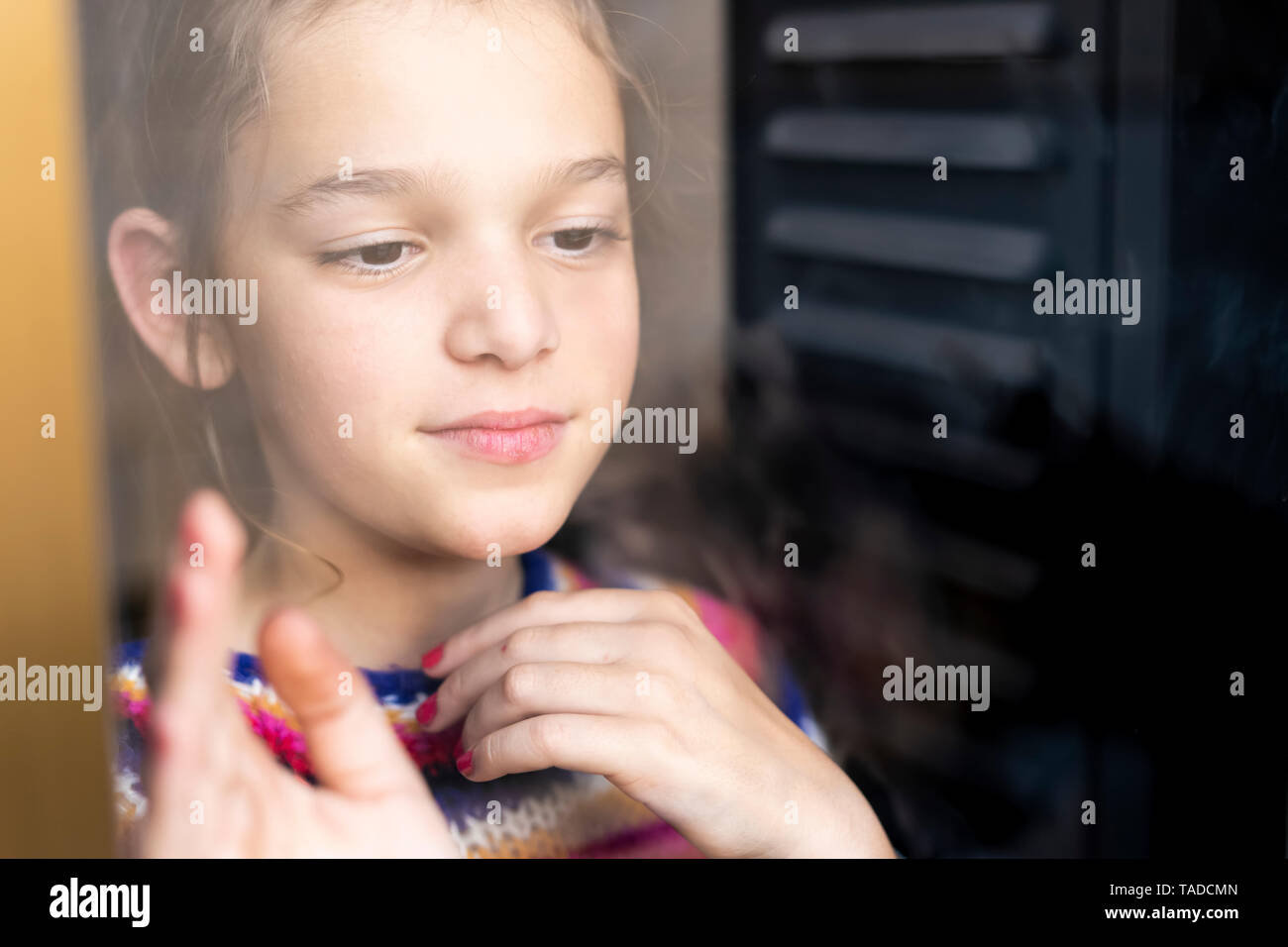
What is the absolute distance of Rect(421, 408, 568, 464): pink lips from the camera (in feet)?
3.26

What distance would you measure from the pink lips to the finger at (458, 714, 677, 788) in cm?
25

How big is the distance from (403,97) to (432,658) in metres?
0.52

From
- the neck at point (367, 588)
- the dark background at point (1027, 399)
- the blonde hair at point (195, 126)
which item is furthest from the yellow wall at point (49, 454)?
the dark background at point (1027, 399)

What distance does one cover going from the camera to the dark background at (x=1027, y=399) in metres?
1.06

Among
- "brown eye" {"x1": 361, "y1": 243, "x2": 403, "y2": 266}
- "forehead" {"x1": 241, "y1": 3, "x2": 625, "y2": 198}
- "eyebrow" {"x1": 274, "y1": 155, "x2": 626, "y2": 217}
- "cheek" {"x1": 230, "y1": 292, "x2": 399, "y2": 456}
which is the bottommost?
"cheek" {"x1": 230, "y1": 292, "x2": 399, "y2": 456}

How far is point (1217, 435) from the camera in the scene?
111 cm

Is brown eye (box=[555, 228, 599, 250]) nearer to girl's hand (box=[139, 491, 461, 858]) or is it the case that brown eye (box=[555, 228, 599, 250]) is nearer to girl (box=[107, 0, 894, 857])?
girl (box=[107, 0, 894, 857])

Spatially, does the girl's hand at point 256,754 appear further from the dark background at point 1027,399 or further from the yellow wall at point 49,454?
the dark background at point 1027,399

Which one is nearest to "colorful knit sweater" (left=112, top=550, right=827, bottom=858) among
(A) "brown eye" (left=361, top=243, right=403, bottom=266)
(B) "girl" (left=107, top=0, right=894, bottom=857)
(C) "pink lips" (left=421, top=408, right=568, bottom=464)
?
(B) "girl" (left=107, top=0, right=894, bottom=857)

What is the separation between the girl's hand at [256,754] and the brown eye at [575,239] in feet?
1.33

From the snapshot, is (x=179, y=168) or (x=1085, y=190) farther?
(x=1085, y=190)

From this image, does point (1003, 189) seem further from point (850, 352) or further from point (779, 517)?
point (779, 517)
